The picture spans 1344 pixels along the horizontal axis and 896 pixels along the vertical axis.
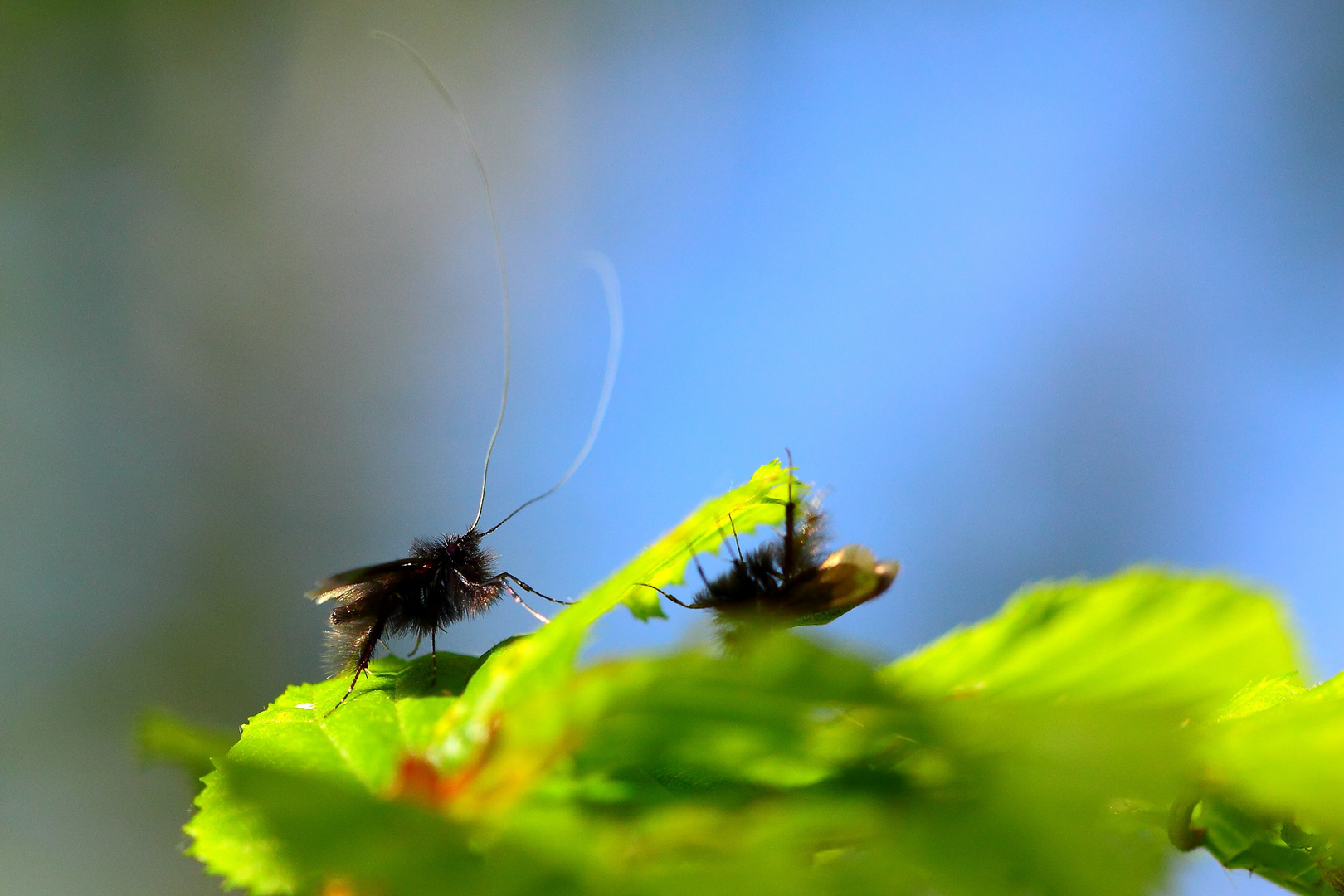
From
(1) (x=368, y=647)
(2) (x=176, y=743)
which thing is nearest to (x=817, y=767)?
(2) (x=176, y=743)

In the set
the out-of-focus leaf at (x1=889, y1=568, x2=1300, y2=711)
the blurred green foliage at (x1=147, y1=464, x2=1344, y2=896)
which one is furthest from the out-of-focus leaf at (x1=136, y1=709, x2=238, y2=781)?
the out-of-focus leaf at (x1=889, y1=568, x2=1300, y2=711)

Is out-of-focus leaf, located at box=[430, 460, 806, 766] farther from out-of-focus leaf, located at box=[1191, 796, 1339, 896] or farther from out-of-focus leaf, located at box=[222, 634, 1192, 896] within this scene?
out-of-focus leaf, located at box=[1191, 796, 1339, 896]

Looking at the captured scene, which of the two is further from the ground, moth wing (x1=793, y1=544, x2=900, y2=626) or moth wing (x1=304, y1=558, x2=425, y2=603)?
moth wing (x1=304, y1=558, x2=425, y2=603)

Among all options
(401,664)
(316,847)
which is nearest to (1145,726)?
(316,847)

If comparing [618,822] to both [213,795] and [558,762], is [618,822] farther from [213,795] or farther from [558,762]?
[213,795]

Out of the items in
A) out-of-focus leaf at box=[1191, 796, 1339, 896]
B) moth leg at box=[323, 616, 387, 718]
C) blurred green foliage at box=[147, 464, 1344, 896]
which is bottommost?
out-of-focus leaf at box=[1191, 796, 1339, 896]

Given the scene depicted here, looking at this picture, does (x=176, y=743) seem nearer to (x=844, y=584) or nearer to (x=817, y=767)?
(x=817, y=767)

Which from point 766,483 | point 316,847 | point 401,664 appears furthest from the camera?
point 401,664

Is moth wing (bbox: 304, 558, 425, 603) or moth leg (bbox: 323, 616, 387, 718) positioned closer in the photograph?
moth leg (bbox: 323, 616, 387, 718)
